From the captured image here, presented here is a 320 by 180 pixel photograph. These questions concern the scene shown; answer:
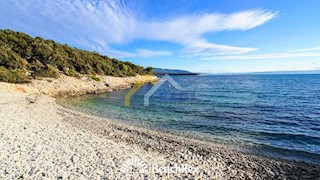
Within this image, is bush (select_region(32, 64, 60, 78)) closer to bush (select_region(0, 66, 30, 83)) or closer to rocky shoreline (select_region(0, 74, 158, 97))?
rocky shoreline (select_region(0, 74, 158, 97))

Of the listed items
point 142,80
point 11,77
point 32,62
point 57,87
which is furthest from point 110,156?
point 142,80

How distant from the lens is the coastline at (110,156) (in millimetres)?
7102

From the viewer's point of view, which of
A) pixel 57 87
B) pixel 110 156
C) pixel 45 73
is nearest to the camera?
pixel 110 156

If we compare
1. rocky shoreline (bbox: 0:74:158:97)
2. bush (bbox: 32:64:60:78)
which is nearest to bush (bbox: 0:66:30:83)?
rocky shoreline (bbox: 0:74:158:97)

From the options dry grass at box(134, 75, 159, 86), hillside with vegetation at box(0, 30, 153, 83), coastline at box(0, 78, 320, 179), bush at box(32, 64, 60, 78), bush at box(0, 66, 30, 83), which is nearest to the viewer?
coastline at box(0, 78, 320, 179)

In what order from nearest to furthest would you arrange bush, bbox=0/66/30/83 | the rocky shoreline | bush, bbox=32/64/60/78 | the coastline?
the coastline
the rocky shoreline
bush, bbox=0/66/30/83
bush, bbox=32/64/60/78

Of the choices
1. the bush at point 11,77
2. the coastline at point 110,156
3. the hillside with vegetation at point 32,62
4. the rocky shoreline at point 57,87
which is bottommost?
the coastline at point 110,156

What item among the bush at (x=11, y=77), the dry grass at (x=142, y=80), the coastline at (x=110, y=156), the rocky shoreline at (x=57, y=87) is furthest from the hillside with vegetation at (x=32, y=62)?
the coastline at (x=110, y=156)

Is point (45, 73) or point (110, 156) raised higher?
point (45, 73)

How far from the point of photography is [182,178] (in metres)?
7.16

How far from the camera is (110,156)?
8.49m

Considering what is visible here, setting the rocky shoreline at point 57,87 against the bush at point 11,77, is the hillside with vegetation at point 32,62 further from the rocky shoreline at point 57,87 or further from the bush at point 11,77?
the rocky shoreline at point 57,87

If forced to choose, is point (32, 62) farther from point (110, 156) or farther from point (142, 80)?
point (110, 156)

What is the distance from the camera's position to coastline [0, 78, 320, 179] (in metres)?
7.10
